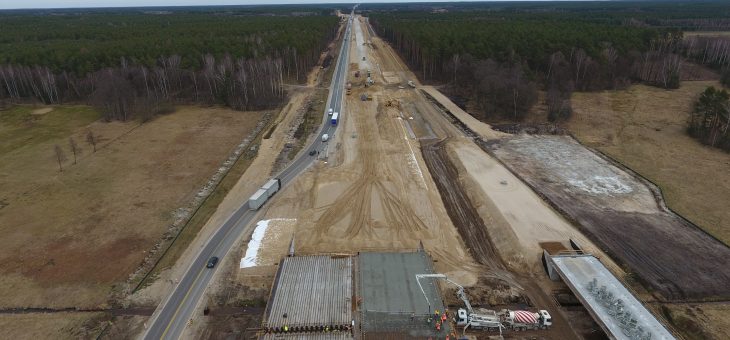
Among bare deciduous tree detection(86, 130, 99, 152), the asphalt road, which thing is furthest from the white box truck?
bare deciduous tree detection(86, 130, 99, 152)

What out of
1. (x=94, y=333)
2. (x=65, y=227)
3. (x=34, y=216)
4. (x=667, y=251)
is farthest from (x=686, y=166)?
(x=34, y=216)

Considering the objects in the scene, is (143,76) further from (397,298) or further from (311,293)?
(397,298)

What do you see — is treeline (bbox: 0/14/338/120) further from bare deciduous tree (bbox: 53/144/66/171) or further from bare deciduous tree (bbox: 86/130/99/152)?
bare deciduous tree (bbox: 53/144/66/171)

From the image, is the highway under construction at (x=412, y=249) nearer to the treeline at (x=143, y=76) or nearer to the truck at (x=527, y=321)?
the truck at (x=527, y=321)

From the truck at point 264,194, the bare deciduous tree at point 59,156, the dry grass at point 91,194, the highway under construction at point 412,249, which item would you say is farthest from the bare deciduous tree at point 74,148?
the highway under construction at point 412,249

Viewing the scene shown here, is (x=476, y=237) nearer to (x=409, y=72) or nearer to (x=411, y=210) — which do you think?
(x=411, y=210)

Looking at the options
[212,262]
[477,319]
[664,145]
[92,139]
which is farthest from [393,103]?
[477,319]

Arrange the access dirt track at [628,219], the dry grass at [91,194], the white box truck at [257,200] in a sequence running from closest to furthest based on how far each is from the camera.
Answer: the access dirt track at [628,219] < the dry grass at [91,194] < the white box truck at [257,200]

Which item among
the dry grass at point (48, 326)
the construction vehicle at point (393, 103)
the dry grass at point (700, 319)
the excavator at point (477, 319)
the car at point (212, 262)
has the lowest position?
the dry grass at point (48, 326)
